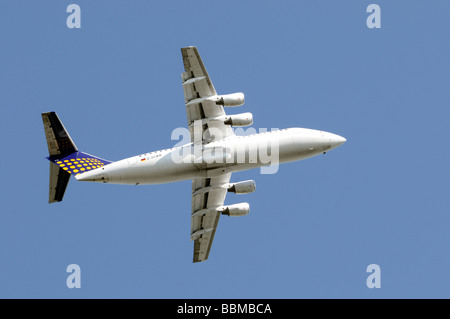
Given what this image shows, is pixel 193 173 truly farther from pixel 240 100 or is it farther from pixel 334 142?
pixel 334 142

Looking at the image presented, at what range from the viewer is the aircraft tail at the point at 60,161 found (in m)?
58.2

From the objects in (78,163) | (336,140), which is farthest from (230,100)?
(78,163)

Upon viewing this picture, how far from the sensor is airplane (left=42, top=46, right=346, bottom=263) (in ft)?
189

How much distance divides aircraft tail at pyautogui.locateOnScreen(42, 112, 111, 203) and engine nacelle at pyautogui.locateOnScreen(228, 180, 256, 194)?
10.3 meters

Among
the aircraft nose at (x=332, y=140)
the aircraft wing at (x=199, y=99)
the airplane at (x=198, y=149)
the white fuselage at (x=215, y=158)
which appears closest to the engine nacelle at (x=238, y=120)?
the airplane at (x=198, y=149)

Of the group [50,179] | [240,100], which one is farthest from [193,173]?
[50,179]

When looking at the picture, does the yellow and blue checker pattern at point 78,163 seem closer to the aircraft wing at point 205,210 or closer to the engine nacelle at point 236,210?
the aircraft wing at point 205,210

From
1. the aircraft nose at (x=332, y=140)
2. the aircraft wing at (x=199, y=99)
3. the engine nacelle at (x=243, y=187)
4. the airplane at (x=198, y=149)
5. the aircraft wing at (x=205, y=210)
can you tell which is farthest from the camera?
the aircraft wing at (x=205, y=210)

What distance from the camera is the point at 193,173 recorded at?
59188 mm

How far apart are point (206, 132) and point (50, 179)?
11.4 metres

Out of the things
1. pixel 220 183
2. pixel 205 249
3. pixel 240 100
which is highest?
pixel 240 100

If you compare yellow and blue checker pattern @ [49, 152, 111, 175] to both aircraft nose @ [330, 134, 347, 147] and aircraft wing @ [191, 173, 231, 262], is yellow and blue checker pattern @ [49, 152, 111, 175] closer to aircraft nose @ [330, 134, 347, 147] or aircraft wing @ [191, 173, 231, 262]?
aircraft wing @ [191, 173, 231, 262]

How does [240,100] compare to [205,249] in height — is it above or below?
above

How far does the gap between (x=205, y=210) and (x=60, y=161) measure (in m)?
11.8
